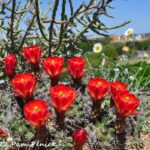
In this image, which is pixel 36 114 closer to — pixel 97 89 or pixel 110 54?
pixel 97 89

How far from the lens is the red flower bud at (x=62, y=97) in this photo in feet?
6.16

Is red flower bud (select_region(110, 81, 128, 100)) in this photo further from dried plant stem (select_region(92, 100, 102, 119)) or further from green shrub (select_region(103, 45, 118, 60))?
green shrub (select_region(103, 45, 118, 60))

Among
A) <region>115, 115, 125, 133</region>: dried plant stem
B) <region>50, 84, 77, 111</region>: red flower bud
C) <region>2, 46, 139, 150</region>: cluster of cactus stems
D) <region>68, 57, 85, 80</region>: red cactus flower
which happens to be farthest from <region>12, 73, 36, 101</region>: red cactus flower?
<region>115, 115, 125, 133</region>: dried plant stem

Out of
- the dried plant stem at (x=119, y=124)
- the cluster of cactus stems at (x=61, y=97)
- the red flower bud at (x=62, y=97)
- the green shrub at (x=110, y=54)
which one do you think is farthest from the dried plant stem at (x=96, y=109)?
the green shrub at (x=110, y=54)

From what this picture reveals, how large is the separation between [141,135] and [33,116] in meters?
1.06

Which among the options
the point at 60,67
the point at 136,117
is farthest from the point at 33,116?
the point at 136,117

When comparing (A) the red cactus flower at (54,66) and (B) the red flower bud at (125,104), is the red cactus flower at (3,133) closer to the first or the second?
(A) the red cactus flower at (54,66)

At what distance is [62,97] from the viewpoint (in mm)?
1879

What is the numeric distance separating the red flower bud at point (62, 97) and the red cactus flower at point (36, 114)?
5cm

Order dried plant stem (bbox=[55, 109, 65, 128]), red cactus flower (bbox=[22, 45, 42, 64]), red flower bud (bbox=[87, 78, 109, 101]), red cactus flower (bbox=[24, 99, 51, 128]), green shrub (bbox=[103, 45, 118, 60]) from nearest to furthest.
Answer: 1. red cactus flower (bbox=[24, 99, 51, 128])
2. dried plant stem (bbox=[55, 109, 65, 128])
3. red flower bud (bbox=[87, 78, 109, 101])
4. red cactus flower (bbox=[22, 45, 42, 64])
5. green shrub (bbox=[103, 45, 118, 60])

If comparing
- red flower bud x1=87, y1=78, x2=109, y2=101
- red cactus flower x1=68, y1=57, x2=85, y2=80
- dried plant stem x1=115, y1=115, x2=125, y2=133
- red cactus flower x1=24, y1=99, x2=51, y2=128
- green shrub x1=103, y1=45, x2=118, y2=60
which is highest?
red cactus flower x1=68, y1=57, x2=85, y2=80

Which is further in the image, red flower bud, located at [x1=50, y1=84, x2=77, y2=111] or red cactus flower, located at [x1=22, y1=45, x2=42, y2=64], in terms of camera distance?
red cactus flower, located at [x1=22, y1=45, x2=42, y2=64]

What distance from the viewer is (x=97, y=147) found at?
2148 mm

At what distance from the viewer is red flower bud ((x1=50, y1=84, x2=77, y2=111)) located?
6.16 ft
